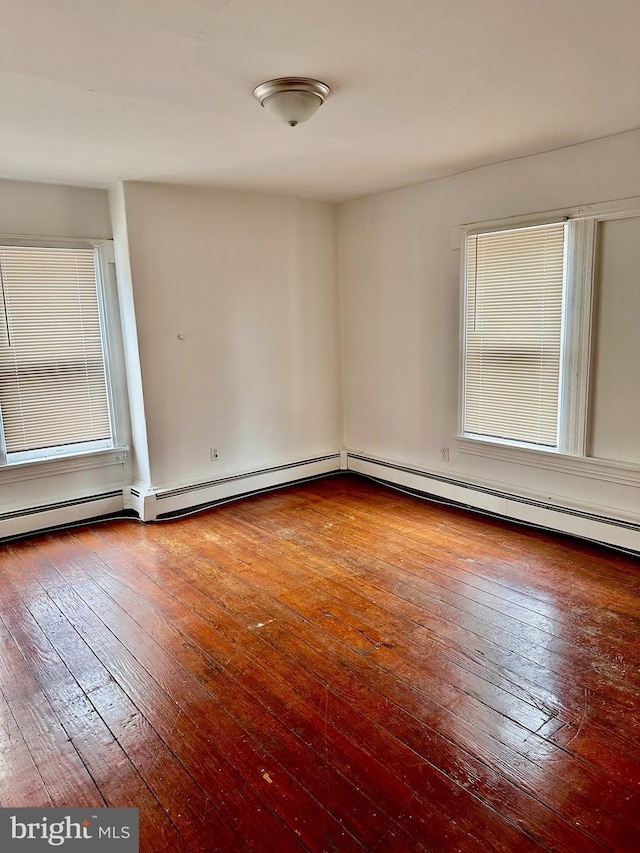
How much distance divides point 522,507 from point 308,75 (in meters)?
2.99

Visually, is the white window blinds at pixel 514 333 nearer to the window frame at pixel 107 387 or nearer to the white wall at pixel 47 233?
the window frame at pixel 107 387

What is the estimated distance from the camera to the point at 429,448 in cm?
468

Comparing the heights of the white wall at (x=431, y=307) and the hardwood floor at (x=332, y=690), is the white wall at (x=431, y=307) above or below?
above

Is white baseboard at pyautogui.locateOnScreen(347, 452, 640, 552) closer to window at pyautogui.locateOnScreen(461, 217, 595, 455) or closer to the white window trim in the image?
the white window trim

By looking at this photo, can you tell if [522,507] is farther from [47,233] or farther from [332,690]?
[47,233]

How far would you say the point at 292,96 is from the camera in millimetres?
2395

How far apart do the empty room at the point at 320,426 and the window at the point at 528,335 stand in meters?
0.02

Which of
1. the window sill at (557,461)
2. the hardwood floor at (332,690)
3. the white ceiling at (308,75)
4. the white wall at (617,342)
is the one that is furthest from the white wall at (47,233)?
the white wall at (617,342)

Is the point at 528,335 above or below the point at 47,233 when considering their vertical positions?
below

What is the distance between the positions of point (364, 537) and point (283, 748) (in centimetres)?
200

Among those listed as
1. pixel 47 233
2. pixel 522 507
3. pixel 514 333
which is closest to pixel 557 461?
pixel 522 507

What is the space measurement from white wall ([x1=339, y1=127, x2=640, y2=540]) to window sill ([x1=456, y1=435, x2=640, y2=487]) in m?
0.03

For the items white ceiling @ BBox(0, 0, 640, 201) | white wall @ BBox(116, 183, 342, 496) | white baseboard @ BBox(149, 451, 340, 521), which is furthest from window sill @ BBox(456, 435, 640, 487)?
white ceiling @ BBox(0, 0, 640, 201)

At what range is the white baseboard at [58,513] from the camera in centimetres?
403
